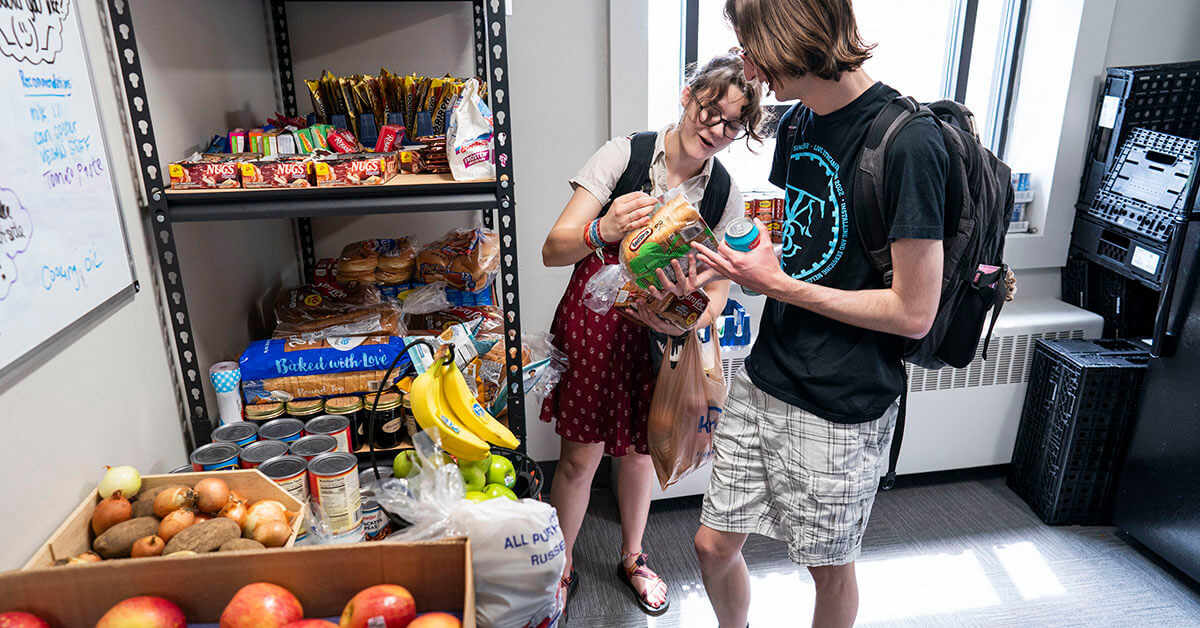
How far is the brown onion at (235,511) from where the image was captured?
1.04m

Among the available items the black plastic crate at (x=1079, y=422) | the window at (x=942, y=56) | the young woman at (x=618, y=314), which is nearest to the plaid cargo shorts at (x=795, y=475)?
the young woman at (x=618, y=314)

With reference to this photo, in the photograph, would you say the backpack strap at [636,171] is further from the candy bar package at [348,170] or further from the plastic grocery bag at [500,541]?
the plastic grocery bag at [500,541]

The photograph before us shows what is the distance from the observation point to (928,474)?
2.83 meters

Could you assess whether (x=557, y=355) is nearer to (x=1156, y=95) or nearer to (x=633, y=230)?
(x=633, y=230)

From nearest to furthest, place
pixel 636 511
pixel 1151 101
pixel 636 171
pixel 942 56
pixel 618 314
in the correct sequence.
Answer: pixel 636 171 < pixel 618 314 < pixel 636 511 < pixel 1151 101 < pixel 942 56

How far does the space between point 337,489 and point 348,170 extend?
579 mm

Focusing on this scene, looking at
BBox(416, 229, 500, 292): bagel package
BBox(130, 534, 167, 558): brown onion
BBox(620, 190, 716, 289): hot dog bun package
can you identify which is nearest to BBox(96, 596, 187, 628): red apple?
BBox(130, 534, 167, 558): brown onion

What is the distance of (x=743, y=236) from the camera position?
1283 mm

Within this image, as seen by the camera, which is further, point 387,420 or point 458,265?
point 458,265

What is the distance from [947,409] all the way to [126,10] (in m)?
2.74

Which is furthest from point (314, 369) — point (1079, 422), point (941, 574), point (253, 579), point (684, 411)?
point (1079, 422)

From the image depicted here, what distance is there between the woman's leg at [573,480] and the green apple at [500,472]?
27.0 inches

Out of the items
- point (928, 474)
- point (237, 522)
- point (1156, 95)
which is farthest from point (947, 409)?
point (237, 522)

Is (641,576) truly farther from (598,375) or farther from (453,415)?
(453,415)
